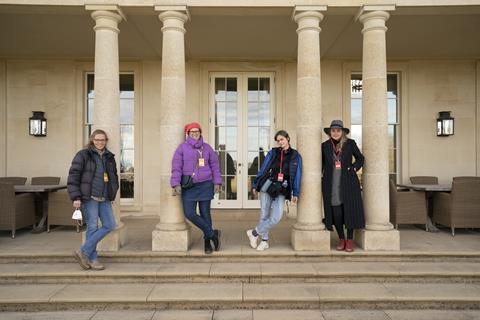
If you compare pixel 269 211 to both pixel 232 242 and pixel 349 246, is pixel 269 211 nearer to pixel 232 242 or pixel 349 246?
pixel 232 242

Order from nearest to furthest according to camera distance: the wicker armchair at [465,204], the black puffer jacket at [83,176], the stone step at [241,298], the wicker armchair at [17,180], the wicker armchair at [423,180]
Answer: the stone step at [241,298] → the black puffer jacket at [83,176] → the wicker armchair at [465,204] → the wicker armchair at [17,180] → the wicker armchair at [423,180]

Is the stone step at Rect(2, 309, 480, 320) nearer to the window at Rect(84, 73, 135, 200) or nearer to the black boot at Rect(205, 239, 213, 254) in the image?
the black boot at Rect(205, 239, 213, 254)

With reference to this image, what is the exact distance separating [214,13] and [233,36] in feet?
4.73

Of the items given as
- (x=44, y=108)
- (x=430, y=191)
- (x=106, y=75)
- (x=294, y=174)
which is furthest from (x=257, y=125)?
(x=44, y=108)

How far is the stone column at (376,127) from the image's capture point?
18.1 feet

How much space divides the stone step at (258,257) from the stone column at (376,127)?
0.35 metres

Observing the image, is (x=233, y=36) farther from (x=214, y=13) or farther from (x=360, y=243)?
(x=360, y=243)

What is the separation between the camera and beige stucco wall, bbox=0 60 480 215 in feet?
27.8

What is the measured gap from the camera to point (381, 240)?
545 centimetres

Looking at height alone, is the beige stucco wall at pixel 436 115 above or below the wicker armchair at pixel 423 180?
above

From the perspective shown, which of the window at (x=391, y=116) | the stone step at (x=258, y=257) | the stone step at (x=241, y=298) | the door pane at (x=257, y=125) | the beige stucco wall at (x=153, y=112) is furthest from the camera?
the window at (x=391, y=116)

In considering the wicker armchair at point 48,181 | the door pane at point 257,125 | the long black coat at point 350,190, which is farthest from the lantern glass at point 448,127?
the wicker armchair at point 48,181

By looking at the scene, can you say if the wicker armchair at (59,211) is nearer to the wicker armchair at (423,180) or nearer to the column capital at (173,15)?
the column capital at (173,15)

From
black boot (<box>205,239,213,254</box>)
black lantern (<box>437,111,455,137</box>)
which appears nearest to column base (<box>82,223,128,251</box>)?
black boot (<box>205,239,213,254</box>)
